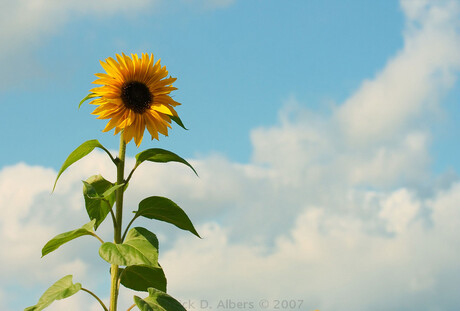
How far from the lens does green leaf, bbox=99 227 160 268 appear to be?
9.71 feet

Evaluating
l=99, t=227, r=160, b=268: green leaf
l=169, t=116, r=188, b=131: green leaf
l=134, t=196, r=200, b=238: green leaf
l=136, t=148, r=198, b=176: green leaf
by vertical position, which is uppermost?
l=169, t=116, r=188, b=131: green leaf

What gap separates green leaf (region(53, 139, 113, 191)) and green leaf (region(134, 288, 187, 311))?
0.89 m

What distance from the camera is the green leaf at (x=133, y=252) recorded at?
2.96 meters

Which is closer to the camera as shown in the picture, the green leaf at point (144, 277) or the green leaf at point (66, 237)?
the green leaf at point (66, 237)

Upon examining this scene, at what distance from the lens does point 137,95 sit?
3.50 m

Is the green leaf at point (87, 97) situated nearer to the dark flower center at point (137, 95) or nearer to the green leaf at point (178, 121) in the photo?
A: the dark flower center at point (137, 95)

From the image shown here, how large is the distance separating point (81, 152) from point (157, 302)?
3.43ft

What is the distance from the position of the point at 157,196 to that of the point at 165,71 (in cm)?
82

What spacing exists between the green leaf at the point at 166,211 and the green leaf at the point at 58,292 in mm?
574

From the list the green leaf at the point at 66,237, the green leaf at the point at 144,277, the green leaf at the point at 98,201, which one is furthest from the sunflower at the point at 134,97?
the green leaf at the point at 144,277

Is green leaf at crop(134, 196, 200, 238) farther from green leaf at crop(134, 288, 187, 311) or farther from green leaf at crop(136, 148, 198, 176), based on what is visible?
green leaf at crop(134, 288, 187, 311)

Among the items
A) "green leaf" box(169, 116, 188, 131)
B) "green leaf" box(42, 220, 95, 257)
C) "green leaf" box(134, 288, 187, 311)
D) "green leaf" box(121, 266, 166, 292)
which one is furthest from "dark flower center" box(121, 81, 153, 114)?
"green leaf" box(134, 288, 187, 311)

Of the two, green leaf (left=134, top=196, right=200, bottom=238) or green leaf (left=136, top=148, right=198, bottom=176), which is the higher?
green leaf (left=136, top=148, right=198, bottom=176)

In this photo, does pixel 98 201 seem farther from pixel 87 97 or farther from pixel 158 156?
pixel 87 97
